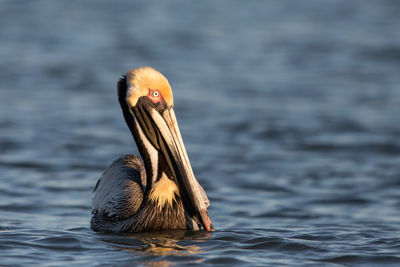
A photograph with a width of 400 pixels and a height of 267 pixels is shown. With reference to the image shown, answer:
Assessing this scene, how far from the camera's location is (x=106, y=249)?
5.83 m

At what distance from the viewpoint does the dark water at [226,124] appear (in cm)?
609

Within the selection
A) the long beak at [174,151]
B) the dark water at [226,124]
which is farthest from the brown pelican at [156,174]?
the dark water at [226,124]

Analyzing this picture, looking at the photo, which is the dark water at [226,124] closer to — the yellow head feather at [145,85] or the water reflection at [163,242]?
the water reflection at [163,242]

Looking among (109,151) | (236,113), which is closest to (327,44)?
(236,113)

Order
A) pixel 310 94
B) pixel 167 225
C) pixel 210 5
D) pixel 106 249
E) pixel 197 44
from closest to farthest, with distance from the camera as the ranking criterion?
pixel 106 249, pixel 167 225, pixel 310 94, pixel 197 44, pixel 210 5

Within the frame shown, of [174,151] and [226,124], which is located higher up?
[226,124]

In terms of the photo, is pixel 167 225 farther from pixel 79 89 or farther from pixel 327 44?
pixel 327 44

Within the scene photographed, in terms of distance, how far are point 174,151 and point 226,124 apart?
5653mm

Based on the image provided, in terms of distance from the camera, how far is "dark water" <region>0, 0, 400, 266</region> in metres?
6.09

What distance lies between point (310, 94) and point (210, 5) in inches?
344

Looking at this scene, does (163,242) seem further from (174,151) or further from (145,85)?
(145,85)

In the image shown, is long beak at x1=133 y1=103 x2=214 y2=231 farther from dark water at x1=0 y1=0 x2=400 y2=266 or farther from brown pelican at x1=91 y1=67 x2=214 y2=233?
dark water at x1=0 y1=0 x2=400 y2=266

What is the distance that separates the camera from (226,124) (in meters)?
11.8

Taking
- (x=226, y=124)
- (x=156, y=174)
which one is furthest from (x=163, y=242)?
(x=226, y=124)
